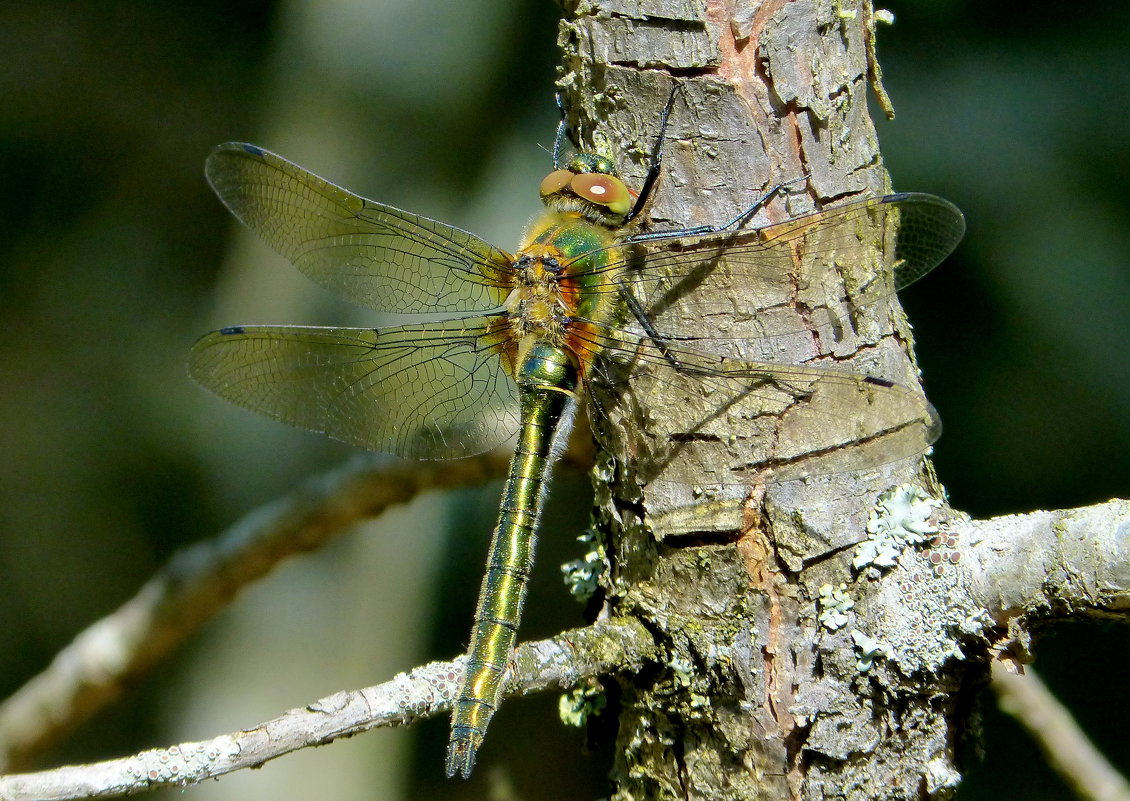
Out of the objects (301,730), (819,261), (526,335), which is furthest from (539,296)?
(301,730)

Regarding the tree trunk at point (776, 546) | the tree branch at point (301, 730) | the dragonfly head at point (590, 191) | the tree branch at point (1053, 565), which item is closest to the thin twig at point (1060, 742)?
the tree trunk at point (776, 546)

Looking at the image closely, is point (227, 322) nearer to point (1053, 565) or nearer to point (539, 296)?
point (539, 296)

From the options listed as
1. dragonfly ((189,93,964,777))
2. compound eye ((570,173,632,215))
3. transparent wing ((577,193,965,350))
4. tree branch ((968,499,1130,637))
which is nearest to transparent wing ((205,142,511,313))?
dragonfly ((189,93,964,777))

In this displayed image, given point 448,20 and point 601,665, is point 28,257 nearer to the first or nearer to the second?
point 448,20

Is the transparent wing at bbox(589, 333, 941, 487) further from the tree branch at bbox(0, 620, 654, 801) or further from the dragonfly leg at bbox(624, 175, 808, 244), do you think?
the tree branch at bbox(0, 620, 654, 801)

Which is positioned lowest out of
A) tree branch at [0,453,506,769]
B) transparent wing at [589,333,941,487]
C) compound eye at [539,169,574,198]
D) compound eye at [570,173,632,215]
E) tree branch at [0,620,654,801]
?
tree branch at [0,620,654,801]
